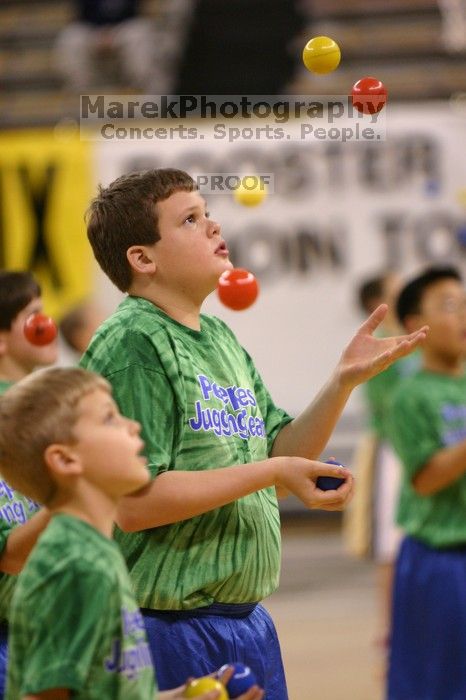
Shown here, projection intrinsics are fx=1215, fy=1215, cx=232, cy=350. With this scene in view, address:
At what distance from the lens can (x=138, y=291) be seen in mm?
2502

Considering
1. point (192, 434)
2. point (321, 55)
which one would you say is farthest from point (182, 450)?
point (321, 55)

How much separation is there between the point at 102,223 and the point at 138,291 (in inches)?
6.2

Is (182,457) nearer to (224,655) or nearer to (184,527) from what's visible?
(184,527)

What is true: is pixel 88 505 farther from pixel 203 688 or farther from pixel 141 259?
pixel 141 259

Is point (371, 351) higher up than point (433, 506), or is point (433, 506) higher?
point (371, 351)

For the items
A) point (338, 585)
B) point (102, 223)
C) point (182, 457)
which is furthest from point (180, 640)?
point (338, 585)

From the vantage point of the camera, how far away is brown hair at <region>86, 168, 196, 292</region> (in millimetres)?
2463

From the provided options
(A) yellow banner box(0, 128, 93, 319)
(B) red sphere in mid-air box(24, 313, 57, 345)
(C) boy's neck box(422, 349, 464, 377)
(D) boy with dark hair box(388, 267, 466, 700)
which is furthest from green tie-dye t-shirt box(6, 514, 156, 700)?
(A) yellow banner box(0, 128, 93, 319)

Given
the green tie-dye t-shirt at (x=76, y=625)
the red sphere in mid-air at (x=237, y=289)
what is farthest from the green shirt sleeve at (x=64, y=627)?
the red sphere in mid-air at (x=237, y=289)

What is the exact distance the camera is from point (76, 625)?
1762mm

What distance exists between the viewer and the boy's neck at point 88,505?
1895mm

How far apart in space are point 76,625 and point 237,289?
43.2 inches

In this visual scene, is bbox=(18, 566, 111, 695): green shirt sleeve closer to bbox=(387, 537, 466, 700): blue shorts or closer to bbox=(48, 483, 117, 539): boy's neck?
bbox=(48, 483, 117, 539): boy's neck

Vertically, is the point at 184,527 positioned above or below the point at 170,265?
below
